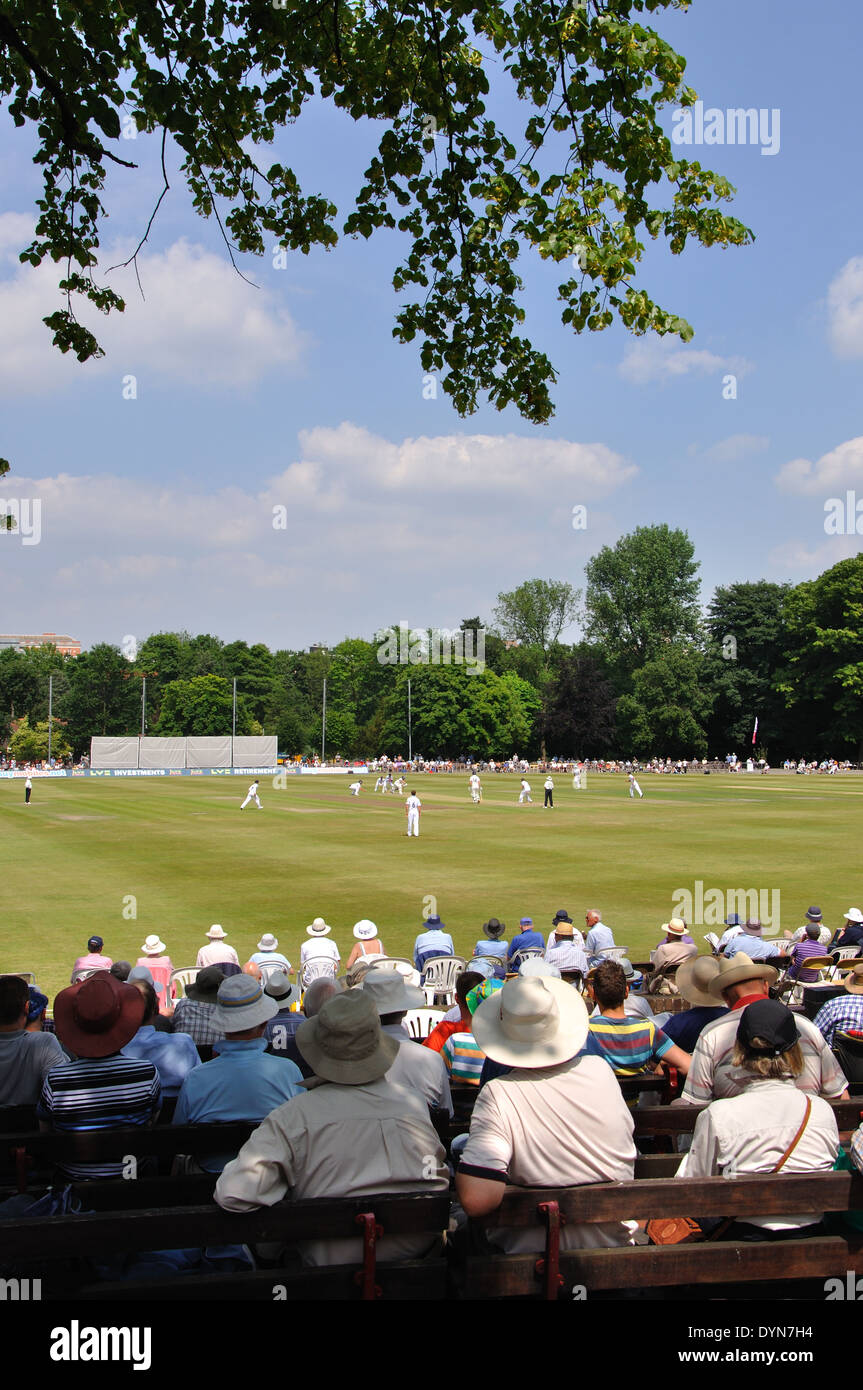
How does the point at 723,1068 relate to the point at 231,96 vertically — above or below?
below

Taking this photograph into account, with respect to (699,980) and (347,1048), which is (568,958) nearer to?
(699,980)

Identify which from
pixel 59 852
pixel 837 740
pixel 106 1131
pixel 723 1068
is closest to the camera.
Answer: pixel 106 1131

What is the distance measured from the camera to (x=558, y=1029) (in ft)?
12.5

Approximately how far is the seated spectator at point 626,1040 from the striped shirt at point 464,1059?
29.2 inches

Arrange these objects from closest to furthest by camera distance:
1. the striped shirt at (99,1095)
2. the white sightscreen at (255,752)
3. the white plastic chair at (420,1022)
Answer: the striped shirt at (99,1095), the white plastic chair at (420,1022), the white sightscreen at (255,752)

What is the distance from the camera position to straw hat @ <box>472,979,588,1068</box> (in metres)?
3.73

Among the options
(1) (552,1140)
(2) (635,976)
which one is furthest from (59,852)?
(1) (552,1140)

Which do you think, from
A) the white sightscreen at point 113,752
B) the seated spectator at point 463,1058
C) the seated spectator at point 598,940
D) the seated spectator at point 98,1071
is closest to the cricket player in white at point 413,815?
the seated spectator at point 598,940

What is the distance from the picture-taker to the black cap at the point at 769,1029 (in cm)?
409

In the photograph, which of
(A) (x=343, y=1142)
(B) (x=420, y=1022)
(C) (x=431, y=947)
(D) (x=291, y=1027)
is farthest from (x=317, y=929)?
(A) (x=343, y=1142)

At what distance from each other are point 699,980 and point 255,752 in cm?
9744

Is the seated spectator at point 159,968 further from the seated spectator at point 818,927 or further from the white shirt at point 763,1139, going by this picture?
the white shirt at point 763,1139

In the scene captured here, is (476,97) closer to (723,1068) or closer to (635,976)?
(723,1068)
